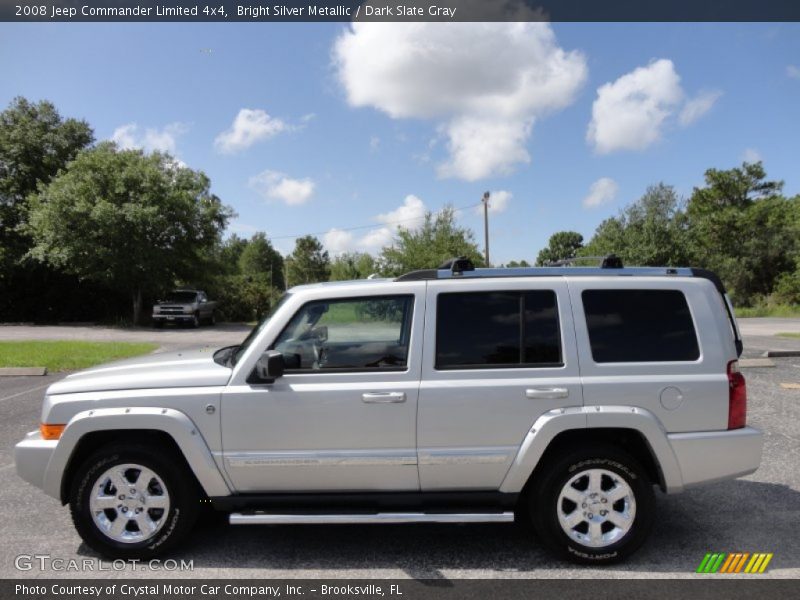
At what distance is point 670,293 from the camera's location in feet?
12.6

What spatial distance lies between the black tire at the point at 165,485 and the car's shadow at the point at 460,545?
0.72 ft

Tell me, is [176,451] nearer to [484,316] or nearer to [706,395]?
[484,316]

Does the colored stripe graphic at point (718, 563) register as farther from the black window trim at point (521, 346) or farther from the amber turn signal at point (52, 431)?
the amber turn signal at point (52, 431)

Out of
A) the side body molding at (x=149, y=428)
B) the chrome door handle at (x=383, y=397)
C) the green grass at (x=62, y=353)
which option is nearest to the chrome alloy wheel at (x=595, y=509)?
the chrome door handle at (x=383, y=397)

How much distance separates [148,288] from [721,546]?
2800cm

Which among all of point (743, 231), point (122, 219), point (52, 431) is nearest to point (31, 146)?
point (122, 219)

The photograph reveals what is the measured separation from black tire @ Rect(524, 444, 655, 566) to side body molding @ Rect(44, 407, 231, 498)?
2.07m

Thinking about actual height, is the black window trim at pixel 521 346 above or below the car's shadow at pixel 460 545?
above

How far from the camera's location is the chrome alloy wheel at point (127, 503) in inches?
144

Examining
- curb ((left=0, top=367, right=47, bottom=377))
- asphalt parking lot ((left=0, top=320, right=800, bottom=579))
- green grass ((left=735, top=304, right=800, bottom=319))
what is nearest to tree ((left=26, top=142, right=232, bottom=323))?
curb ((left=0, top=367, right=47, bottom=377))

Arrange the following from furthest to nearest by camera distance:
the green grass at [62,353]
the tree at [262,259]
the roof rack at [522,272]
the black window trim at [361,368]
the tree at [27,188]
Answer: the tree at [262,259] < the tree at [27,188] < the green grass at [62,353] < the roof rack at [522,272] < the black window trim at [361,368]

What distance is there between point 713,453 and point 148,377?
3669 mm

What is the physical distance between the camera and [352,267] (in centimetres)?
4178

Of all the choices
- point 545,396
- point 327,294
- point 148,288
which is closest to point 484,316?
point 545,396
